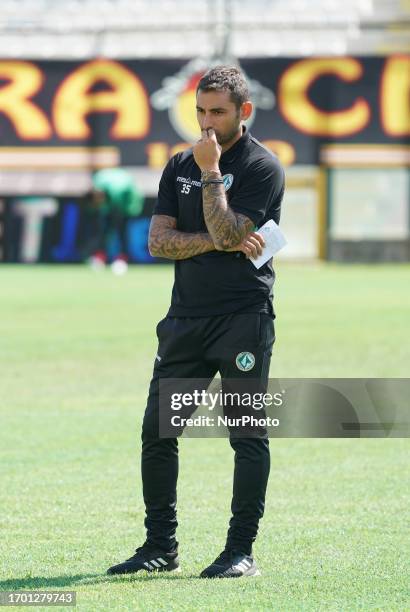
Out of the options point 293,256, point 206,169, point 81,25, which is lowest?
point 293,256

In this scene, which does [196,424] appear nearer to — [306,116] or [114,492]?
[114,492]

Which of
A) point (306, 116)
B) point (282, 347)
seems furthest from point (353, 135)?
point (282, 347)

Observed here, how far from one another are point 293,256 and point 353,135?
3874 millimetres

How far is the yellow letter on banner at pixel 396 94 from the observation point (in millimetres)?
37938

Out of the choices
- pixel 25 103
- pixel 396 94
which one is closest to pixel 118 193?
pixel 25 103

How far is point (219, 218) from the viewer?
5.59 meters

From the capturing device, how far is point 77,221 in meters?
38.2

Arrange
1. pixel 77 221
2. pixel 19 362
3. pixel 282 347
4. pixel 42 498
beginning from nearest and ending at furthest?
1. pixel 42 498
2. pixel 19 362
3. pixel 282 347
4. pixel 77 221

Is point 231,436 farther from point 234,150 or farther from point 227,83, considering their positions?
point 227,83

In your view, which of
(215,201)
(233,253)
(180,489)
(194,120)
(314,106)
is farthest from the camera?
(194,120)

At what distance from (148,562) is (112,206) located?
3215cm

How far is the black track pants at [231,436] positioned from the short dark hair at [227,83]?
3.03 feet

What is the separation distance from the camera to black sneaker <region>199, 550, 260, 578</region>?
5645mm

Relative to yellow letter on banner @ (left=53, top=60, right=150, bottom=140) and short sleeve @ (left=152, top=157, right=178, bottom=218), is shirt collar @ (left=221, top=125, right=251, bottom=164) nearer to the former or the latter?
short sleeve @ (left=152, top=157, right=178, bottom=218)
